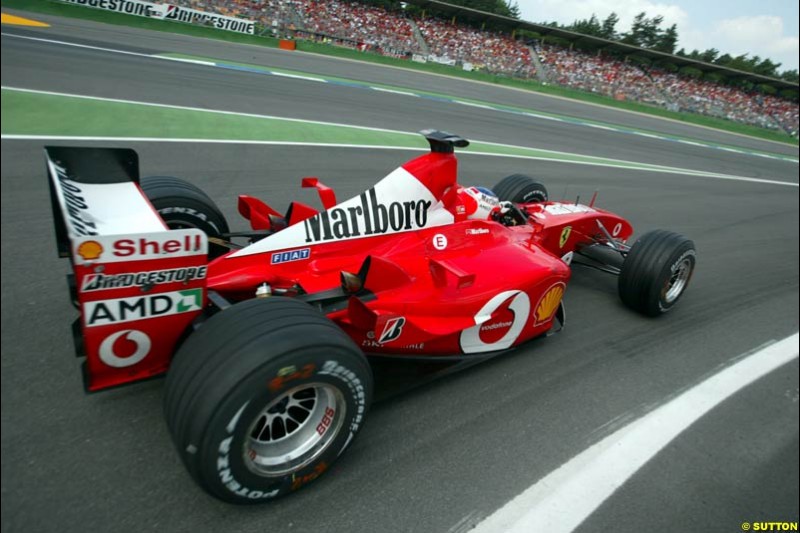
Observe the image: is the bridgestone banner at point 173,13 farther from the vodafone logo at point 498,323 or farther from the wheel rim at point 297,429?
the wheel rim at point 297,429

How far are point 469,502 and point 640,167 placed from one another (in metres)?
12.3

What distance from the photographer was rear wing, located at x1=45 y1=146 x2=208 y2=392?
1.83 meters

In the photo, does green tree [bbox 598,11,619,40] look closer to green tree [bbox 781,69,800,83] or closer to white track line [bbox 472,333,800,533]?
green tree [bbox 781,69,800,83]

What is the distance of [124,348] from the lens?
6.73 feet

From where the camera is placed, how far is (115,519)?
1.97 metres

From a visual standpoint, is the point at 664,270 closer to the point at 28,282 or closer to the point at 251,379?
the point at 251,379

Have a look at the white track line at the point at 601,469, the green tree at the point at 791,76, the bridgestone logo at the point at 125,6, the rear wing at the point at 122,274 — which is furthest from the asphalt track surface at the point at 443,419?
the green tree at the point at 791,76

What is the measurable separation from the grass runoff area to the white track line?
65.0 ft

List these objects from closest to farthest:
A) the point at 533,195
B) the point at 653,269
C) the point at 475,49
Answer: the point at 653,269 → the point at 533,195 → the point at 475,49

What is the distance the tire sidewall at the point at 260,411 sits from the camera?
185 centimetres

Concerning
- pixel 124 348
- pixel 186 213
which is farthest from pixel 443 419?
pixel 186 213

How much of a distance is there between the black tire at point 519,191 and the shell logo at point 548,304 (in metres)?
2.22

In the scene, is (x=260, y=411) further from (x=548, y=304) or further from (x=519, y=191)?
(x=519, y=191)

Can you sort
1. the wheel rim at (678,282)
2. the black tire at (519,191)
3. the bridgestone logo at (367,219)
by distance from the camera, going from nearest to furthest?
1. the bridgestone logo at (367,219)
2. the wheel rim at (678,282)
3. the black tire at (519,191)
